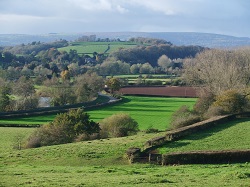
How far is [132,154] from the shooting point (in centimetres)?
2539

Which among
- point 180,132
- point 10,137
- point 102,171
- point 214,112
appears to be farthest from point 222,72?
point 102,171

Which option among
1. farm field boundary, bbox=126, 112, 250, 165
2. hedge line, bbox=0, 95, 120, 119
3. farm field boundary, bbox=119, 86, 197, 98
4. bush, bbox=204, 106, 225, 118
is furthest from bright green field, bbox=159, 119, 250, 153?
farm field boundary, bbox=119, 86, 197, 98

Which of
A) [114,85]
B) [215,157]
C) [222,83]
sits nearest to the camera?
[215,157]

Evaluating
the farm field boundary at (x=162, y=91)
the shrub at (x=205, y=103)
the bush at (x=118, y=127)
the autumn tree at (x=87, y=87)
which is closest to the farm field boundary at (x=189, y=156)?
the bush at (x=118, y=127)

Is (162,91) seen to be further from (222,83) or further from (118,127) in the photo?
(118,127)

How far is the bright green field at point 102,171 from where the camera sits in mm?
17422

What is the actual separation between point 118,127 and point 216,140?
13.1 m

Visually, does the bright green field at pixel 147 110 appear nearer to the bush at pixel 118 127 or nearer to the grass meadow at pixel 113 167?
the bush at pixel 118 127

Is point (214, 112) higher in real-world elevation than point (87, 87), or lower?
higher

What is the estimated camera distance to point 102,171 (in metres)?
21.2

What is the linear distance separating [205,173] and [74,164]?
9.47 m

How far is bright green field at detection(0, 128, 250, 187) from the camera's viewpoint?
1742 centimetres

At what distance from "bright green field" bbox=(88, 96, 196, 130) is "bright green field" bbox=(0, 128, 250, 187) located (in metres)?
26.8

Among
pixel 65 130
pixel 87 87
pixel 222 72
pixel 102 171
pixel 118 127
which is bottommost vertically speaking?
pixel 87 87
